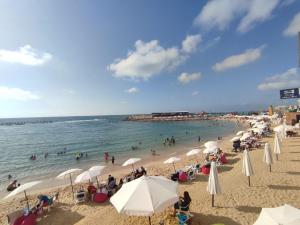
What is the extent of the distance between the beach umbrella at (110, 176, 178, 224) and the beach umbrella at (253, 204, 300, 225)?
104 inches

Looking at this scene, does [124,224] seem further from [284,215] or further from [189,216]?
[284,215]

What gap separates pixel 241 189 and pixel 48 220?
9949mm

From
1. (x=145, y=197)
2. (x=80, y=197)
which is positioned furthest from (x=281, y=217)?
(x=80, y=197)

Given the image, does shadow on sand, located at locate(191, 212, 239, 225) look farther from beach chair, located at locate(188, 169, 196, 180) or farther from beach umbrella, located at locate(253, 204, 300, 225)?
beach chair, located at locate(188, 169, 196, 180)

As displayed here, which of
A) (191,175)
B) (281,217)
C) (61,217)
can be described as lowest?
(61,217)

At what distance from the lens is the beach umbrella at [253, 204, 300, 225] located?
4.58 m


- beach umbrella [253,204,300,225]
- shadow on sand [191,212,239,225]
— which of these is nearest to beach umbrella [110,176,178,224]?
shadow on sand [191,212,239,225]

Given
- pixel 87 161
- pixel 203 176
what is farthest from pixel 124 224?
pixel 87 161

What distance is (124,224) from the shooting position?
349 inches

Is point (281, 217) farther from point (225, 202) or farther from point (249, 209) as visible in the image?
point (225, 202)

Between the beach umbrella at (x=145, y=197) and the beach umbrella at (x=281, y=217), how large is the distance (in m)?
2.64

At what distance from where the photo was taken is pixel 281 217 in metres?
4.73

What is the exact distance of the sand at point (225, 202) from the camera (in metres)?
8.66

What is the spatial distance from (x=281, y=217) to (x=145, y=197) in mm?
3592
